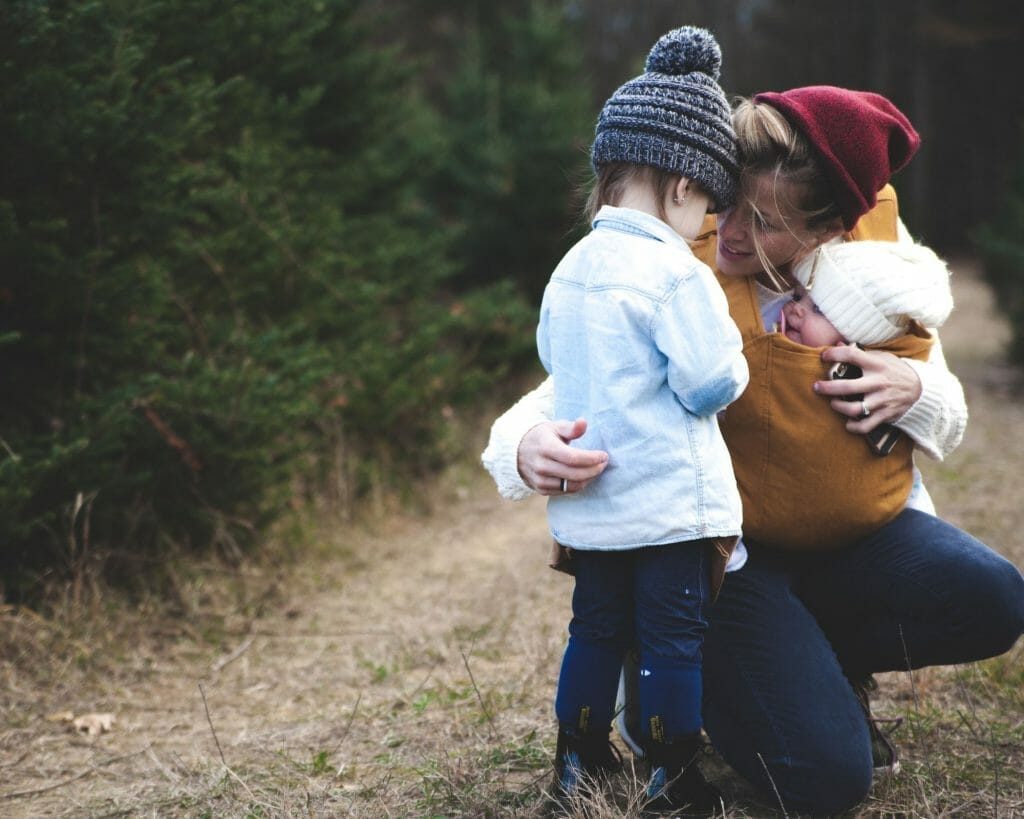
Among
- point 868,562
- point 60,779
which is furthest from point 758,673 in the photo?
point 60,779

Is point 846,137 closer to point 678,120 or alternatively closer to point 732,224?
point 732,224

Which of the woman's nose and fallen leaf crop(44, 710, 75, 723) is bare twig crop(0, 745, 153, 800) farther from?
the woman's nose

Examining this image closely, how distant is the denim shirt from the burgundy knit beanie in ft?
1.30

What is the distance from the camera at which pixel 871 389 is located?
226 centimetres

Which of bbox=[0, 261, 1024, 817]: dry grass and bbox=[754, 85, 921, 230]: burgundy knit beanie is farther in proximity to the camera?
bbox=[0, 261, 1024, 817]: dry grass

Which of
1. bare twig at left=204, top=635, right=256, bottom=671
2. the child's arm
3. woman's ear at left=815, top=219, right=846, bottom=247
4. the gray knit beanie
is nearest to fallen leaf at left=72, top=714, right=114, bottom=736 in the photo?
bare twig at left=204, top=635, right=256, bottom=671

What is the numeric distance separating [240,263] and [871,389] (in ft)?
10.5

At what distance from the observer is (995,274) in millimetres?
11961

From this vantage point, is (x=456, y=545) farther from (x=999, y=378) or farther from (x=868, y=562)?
(x=999, y=378)

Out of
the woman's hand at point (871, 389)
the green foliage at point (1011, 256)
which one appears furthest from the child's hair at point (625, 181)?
the green foliage at point (1011, 256)

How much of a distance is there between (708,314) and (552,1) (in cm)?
1065

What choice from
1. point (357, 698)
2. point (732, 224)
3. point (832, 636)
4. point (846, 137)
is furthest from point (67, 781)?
point (846, 137)

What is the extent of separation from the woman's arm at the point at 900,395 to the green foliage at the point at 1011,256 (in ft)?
25.4

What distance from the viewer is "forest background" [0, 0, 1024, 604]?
10.8 ft
